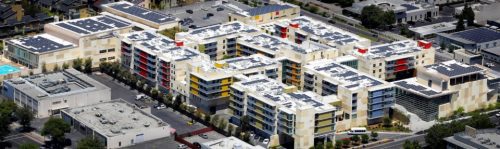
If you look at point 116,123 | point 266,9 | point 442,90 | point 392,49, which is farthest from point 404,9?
point 116,123

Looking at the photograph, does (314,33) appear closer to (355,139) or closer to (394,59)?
(394,59)

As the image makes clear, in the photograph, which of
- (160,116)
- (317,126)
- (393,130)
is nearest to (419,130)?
(393,130)

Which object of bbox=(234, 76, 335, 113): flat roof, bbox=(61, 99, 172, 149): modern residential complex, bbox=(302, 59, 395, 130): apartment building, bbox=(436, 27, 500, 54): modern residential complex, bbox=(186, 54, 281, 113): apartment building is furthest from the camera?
bbox=(436, 27, 500, 54): modern residential complex

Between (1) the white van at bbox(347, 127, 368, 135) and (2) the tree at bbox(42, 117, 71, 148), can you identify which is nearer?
(2) the tree at bbox(42, 117, 71, 148)

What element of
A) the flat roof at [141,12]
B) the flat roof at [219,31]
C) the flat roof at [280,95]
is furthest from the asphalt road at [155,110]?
the flat roof at [141,12]

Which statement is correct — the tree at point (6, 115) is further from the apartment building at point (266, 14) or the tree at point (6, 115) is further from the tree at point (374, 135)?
the apartment building at point (266, 14)

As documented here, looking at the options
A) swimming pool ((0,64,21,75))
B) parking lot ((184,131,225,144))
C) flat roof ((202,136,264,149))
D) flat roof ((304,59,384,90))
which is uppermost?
flat roof ((304,59,384,90))

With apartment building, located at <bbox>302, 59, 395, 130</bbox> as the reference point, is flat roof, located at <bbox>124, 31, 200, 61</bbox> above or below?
above

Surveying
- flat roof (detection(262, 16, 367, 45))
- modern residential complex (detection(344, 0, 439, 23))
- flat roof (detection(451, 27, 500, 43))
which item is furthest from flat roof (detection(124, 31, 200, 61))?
flat roof (detection(451, 27, 500, 43))

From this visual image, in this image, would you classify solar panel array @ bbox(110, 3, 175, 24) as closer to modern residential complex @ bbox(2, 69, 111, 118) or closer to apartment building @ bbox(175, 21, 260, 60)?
apartment building @ bbox(175, 21, 260, 60)
